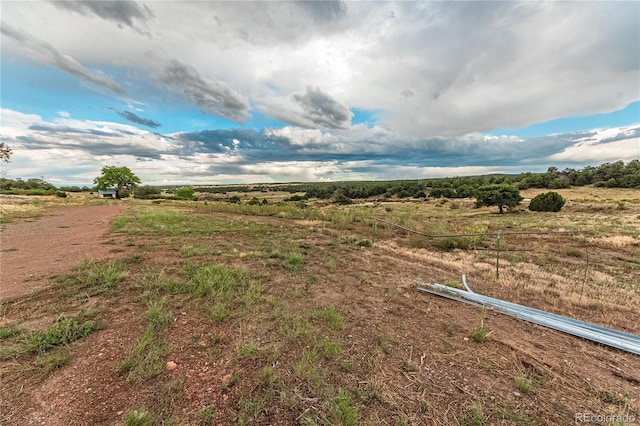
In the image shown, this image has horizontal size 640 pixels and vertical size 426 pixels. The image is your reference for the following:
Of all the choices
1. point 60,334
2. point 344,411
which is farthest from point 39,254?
point 344,411

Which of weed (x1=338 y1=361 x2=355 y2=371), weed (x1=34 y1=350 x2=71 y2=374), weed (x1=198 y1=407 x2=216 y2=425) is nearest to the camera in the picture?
weed (x1=198 y1=407 x2=216 y2=425)

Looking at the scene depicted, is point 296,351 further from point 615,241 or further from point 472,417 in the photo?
point 615,241

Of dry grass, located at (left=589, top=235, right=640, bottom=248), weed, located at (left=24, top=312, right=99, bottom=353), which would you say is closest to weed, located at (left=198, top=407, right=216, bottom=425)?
weed, located at (left=24, top=312, right=99, bottom=353)

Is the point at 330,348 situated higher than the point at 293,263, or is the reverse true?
the point at 330,348

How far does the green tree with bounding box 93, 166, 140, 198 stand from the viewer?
185ft

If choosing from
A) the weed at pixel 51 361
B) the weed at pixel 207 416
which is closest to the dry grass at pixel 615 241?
the weed at pixel 207 416

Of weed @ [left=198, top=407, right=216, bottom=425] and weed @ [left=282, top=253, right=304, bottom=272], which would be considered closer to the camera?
weed @ [left=198, top=407, right=216, bottom=425]

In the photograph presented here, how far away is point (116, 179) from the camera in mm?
57906

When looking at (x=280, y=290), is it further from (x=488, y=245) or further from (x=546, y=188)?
(x=546, y=188)

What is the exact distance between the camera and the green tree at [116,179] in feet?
185

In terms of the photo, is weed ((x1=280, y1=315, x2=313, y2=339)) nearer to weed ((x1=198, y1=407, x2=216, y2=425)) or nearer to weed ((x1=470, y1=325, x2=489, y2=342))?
weed ((x1=198, y1=407, x2=216, y2=425))

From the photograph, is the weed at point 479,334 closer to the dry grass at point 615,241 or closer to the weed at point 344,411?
the weed at point 344,411

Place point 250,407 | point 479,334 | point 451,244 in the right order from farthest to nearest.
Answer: point 451,244, point 479,334, point 250,407

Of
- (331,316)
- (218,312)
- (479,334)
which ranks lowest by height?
(479,334)
